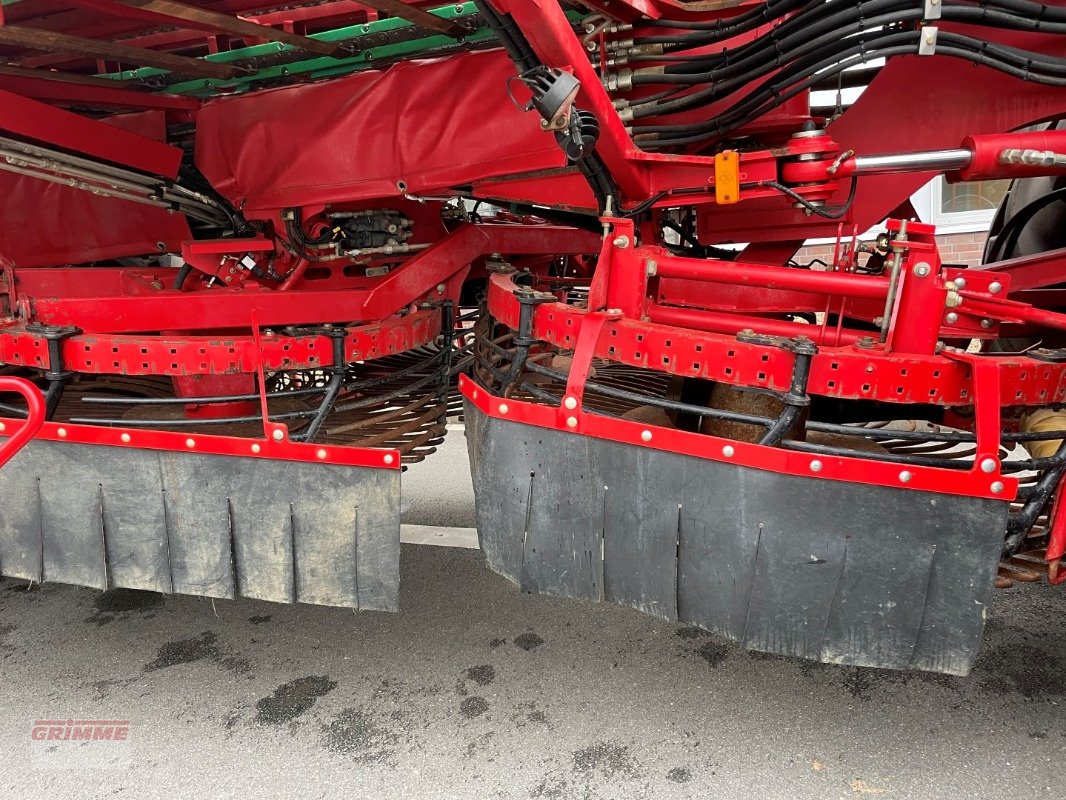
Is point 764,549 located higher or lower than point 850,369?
lower

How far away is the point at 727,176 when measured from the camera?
1.93 meters

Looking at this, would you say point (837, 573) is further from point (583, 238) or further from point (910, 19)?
point (583, 238)

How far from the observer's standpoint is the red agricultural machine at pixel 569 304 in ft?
5.29

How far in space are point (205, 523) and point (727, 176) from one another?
1623mm

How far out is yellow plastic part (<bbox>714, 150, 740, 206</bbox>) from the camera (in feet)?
6.28

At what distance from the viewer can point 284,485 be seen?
6.57 feet

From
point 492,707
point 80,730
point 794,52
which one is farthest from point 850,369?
point 80,730

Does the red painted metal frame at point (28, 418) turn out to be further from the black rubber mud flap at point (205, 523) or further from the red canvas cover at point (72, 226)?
the red canvas cover at point (72, 226)

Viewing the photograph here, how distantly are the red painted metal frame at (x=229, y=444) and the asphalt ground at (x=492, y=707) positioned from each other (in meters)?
0.75

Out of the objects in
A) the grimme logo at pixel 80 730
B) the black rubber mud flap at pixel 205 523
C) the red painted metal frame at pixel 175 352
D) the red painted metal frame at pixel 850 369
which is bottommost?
the grimme logo at pixel 80 730

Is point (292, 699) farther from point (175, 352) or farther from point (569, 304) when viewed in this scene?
point (569, 304)

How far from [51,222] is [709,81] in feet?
8.30

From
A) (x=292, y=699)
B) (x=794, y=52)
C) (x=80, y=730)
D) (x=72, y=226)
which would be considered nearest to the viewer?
(x=794, y=52)

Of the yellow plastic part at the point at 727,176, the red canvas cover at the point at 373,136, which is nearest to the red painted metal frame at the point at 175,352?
the red canvas cover at the point at 373,136
